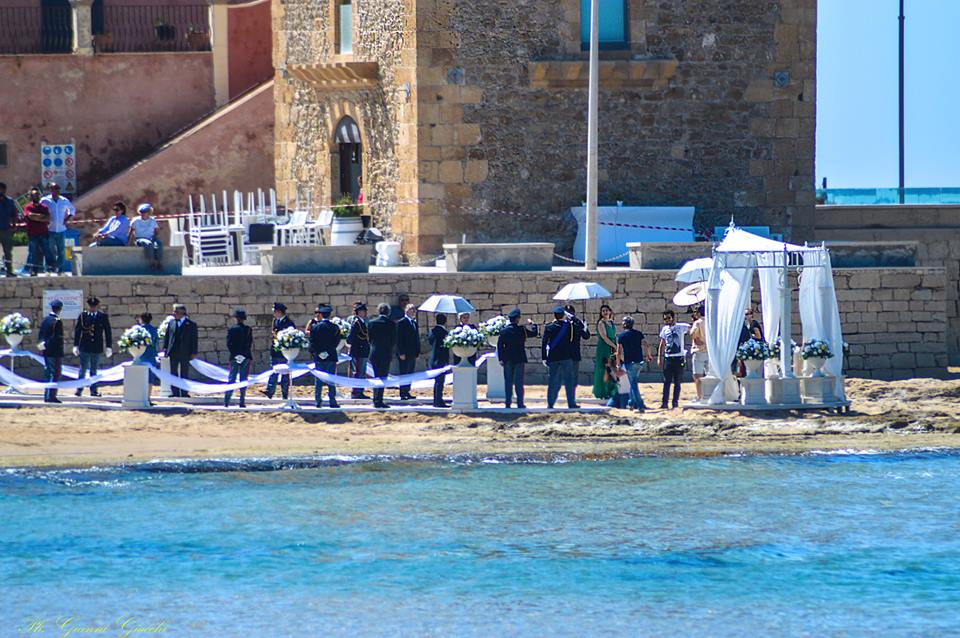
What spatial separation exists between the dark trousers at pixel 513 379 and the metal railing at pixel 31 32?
1452cm

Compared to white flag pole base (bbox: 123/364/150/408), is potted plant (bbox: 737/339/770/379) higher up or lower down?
higher up

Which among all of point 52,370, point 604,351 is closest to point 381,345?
point 604,351

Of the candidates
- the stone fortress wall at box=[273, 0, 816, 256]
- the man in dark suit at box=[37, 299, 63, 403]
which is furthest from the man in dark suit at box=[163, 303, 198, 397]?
the stone fortress wall at box=[273, 0, 816, 256]

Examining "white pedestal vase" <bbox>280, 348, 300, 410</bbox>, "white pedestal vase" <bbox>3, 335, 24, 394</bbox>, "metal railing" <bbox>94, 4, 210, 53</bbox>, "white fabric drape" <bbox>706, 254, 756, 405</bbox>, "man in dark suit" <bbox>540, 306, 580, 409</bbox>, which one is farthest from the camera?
"metal railing" <bbox>94, 4, 210, 53</bbox>

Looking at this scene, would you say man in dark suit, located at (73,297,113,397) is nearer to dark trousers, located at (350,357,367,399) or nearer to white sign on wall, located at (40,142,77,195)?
dark trousers, located at (350,357,367,399)

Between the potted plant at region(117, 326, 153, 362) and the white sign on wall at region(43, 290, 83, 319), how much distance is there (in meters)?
2.35

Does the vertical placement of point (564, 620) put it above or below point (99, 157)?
below

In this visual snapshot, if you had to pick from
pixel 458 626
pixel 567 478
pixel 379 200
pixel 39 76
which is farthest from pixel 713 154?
pixel 458 626

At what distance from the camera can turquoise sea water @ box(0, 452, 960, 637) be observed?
17.5 metres

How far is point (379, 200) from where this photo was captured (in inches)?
1196

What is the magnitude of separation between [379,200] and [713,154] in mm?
5535

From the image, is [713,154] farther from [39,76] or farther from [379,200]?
[39,76]

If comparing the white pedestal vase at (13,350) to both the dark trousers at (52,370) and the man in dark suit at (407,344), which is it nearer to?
the dark trousers at (52,370)

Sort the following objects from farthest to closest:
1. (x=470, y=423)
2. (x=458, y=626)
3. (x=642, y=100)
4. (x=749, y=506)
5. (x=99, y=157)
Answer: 1. (x=99, y=157)
2. (x=642, y=100)
3. (x=470, y=423)
4. (x=749, y=506)
5. (x=458, y=626)
